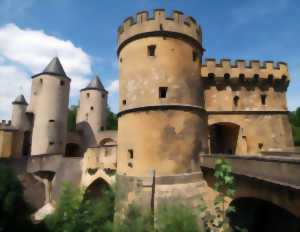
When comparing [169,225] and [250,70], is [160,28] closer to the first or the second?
[250,70]

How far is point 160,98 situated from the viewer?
9.55 metres

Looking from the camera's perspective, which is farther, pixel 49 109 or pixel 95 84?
pixel 95 84

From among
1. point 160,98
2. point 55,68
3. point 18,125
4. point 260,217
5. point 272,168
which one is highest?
point 55,68

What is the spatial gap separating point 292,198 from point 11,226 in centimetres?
717

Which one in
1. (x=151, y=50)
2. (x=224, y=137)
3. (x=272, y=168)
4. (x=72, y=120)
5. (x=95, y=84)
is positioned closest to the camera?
(x=272, y=168)

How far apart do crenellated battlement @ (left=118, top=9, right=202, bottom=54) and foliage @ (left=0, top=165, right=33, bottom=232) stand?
899cm

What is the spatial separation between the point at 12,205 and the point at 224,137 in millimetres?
13221

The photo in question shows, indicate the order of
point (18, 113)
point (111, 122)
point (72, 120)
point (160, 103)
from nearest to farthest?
point (160, 103) → point (18, 113) → point (72, 120) → point (111, 122)

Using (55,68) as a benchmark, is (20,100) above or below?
below

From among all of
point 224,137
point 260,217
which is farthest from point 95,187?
point 260,217

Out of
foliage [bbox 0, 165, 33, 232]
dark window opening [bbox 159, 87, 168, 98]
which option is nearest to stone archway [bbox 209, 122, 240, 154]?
dark window opening [bbox 159, 87, 168, 98]

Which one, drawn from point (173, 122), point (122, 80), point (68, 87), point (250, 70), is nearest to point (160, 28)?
point (122, 80)

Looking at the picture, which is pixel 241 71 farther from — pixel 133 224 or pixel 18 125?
pixel 18 125

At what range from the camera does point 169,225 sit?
196 inches
